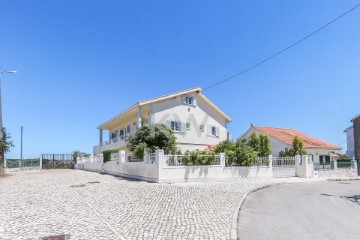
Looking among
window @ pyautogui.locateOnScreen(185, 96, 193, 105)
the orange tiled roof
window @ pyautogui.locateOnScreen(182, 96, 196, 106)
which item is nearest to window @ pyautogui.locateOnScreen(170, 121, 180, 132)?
window @ pyautogui.locateOnScreen(182, 96, 196, 106)

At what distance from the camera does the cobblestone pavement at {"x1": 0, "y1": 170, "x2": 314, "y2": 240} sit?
24.8 feet

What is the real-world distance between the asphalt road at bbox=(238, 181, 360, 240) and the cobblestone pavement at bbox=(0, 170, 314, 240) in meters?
0.63

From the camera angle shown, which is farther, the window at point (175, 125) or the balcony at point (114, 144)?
the balcony at point (114, 144)

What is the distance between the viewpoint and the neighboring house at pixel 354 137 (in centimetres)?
4556

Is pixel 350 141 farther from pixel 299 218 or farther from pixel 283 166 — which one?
pixel 299 218

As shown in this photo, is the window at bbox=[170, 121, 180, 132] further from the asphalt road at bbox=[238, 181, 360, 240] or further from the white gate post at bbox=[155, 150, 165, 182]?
the asphalt road at bbox=[238, 181, 360, 240]

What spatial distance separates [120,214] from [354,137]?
148ft

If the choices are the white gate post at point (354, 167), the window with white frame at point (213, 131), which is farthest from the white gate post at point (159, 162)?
the white gate post at point (354, 167)

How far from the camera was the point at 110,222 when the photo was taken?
8.55 m

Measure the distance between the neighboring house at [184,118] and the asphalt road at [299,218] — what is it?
1840 cm

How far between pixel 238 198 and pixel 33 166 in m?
42.1

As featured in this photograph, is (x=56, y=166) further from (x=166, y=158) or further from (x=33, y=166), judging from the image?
(x=166, y=158)

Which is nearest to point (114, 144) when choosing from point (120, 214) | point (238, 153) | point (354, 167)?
point (238, 153)

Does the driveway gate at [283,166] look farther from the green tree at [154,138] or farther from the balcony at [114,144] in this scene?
the balcony at [114,144]
